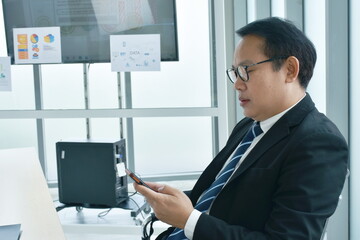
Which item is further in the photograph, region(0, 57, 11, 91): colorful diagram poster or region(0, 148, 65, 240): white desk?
region(0, 57, 11, 91): colorful diagram poster

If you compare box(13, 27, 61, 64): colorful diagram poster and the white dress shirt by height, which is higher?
box(13, 27, 61, 64): colorful diagram poster

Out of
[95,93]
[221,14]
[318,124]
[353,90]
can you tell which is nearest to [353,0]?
[353,90]

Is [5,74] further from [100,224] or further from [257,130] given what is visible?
[257,130]

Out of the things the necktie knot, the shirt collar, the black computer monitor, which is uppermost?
the shirt collar

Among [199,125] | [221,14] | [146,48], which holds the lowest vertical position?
[199,125]

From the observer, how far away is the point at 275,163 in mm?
1258

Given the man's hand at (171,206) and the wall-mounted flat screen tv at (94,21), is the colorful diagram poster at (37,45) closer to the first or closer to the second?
the wall-mounted flat screen tv at (94,21)

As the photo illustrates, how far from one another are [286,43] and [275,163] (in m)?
0.37

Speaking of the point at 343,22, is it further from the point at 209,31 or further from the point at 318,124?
the point at 209,31

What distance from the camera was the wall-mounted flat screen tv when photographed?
293 centimetres

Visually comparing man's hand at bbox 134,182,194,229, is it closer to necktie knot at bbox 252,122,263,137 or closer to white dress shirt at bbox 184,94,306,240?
white dress shirt at bbox 184,94,306,240

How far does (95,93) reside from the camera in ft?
14.2

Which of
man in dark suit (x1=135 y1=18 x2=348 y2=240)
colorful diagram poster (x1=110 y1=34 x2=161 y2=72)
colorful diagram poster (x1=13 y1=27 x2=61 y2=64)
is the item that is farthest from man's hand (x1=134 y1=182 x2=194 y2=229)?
colorful diagram poster (x1=13 y1=27 x2=61 y2=64)

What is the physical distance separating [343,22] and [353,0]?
0.32ft
